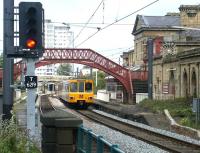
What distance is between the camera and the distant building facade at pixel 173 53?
50269 mm

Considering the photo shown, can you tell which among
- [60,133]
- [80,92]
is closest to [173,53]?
[80,92]

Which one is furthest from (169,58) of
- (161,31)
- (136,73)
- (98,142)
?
(98,142)

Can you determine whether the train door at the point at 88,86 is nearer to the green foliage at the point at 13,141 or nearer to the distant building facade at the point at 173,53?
the distant building facade at the point at 173,53

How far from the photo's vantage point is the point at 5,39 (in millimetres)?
13641

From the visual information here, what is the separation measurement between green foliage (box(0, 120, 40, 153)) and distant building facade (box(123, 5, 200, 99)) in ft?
81.4

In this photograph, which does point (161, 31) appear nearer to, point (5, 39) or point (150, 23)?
point (150, 23)

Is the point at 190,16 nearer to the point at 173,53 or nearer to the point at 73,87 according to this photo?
the point at 173,53

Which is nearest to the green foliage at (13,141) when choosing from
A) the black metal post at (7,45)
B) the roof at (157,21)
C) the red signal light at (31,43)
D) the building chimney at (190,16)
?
the red signal light at (31,43)

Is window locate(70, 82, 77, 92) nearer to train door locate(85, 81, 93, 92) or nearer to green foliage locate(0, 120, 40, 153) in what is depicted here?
train door locate(85, 81, 93, 92)

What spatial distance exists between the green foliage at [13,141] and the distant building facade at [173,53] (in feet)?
81.4

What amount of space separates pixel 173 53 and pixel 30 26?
169 ft

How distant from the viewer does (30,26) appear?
11742 mm

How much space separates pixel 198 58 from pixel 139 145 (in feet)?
88.6

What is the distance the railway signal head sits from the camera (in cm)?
1175
